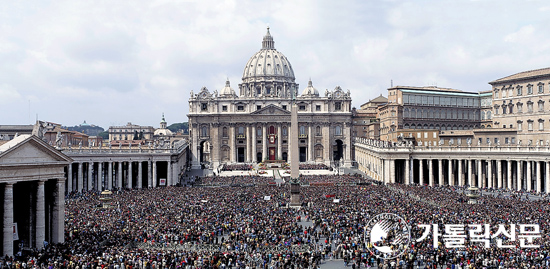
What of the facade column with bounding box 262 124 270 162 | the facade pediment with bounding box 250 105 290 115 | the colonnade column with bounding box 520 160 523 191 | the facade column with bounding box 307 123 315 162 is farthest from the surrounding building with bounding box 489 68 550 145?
the facade column with bounding box 262 124 270 162

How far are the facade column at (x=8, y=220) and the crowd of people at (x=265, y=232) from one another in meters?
0.98

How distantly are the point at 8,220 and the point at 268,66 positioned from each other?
142 metres

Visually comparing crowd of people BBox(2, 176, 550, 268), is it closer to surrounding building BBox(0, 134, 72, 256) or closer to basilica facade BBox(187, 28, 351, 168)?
surrounding building BBox(0, 134, 72, 256)

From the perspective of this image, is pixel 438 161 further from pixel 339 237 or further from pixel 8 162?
pixel 8 162

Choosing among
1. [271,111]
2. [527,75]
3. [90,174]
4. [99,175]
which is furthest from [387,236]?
[271,111]

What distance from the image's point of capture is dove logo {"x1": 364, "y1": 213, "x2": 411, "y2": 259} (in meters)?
31.5

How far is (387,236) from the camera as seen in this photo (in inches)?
1361

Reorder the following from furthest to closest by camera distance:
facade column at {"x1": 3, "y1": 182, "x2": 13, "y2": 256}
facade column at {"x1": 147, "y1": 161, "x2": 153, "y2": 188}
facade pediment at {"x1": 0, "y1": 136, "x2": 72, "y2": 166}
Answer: facade column at {"x1": 147, "y1": 161, "x2": 153, "y2": 188} < facade column at {"x1": 3, "y1": 182, "x2": 13, "y2": 256} < facade pediment at {"x1": 0, "y1": 136, "x2": 72, "y2": 166}

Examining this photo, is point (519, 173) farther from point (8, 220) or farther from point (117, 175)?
point (8, 220)

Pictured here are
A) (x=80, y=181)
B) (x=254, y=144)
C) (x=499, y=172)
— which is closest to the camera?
(x=80, y=181)

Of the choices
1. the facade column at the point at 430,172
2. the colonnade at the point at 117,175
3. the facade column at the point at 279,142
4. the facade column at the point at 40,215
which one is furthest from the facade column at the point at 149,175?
the facade column at the point at 279,142

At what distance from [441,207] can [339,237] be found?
1567cm

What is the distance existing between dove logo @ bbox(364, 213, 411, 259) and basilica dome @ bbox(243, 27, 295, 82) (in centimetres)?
12831

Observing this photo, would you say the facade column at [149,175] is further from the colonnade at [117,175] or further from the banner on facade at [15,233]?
the banner on facade at [15,233]
